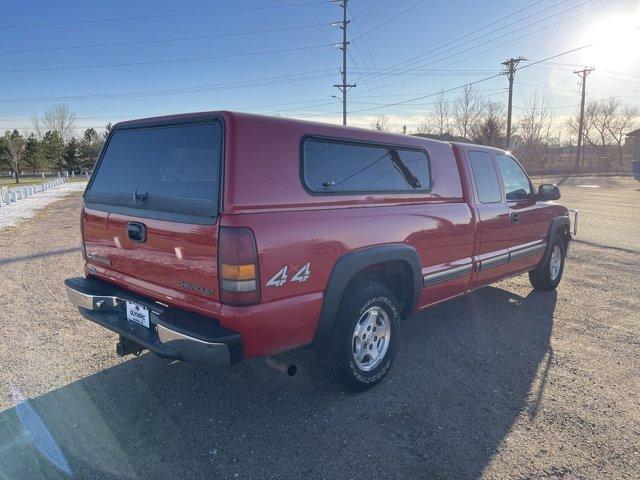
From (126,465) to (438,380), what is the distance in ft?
7.65

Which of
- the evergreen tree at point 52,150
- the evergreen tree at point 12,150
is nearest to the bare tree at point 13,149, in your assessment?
the evergreen tree at point 12,150

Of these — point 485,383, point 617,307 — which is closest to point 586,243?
point 617,307

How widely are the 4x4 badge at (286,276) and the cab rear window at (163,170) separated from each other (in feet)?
1.67

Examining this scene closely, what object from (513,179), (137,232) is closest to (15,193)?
(137,232)

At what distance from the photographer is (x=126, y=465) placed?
259 cm

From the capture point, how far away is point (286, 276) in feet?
8.91

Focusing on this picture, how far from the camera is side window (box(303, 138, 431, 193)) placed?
3.03 metres

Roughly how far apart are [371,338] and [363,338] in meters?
0.10

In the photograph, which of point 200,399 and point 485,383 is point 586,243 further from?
point 200,399

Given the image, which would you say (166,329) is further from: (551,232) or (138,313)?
(551,232)

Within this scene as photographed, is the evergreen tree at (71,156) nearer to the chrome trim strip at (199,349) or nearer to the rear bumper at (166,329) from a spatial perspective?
the rear bumper at (166,329)

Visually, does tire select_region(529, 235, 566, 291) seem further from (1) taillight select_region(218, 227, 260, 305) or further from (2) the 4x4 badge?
(1) taillight select_region(218, 227, 260, 305)

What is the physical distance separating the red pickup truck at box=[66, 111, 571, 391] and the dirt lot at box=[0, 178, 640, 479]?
0.43 metres

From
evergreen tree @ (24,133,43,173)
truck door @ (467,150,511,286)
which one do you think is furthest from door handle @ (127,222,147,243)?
evergreen tree @ (24,133,43,173)
